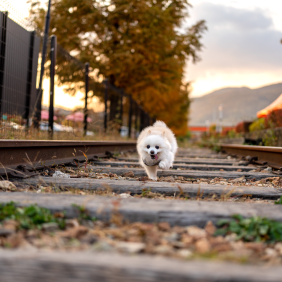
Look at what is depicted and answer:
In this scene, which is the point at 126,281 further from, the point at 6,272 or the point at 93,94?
the point at 93,94

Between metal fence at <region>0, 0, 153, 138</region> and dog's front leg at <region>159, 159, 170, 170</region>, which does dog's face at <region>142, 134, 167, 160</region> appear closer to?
dog's front leg at <region>159, 159, 170, 170</region>

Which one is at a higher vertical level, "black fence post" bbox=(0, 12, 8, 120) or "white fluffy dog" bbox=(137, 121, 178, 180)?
"black fence post" bbox=(0, 12, 8, 120)

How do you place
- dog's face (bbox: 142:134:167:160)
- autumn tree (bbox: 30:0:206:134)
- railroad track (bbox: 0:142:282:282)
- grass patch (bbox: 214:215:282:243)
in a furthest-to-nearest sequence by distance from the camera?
autumn tree (bbox: 30:0:206:134) < dog's face (bbox: 142:134:167:160) < grass patch (bbox: 214:215:282:243) < railroad track (bbox: 0:142:282:282)

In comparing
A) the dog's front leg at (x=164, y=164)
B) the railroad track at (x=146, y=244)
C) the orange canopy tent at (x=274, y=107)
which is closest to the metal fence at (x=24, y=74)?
the dog's front leg at (x=164, y=164)

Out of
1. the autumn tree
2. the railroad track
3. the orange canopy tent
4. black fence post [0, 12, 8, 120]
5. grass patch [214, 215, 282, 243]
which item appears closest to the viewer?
the railroad track

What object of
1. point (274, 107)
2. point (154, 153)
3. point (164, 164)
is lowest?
point (164, 164)

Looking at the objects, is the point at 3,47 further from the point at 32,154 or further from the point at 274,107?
the point at 274,107

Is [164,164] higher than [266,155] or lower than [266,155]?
lower

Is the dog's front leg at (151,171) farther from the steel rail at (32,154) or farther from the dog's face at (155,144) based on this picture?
the steel rail at (32,154)

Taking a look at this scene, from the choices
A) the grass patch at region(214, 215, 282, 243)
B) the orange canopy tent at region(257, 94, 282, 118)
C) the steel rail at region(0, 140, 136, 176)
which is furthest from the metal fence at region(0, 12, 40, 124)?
the orange canopy tent at region(257, 94, 282, 118)

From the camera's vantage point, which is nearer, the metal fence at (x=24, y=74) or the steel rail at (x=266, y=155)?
the steel rail at (x=266, y=155)

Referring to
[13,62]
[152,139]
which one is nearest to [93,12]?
[13,62]

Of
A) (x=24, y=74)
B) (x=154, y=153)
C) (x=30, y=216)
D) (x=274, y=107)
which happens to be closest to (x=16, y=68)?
(x=24, y=74)

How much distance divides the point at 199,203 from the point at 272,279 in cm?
91
